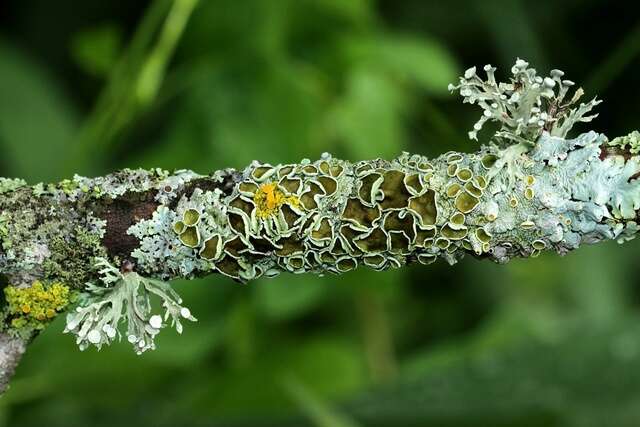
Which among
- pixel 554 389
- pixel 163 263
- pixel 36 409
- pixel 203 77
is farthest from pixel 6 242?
pixel 554 389

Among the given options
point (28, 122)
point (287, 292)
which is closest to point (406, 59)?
point (287, 292)

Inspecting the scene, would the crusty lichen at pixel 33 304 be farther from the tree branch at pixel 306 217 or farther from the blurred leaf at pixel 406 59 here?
the blurred leaf at pixel 406 59

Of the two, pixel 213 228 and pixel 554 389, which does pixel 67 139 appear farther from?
pixel 213 228

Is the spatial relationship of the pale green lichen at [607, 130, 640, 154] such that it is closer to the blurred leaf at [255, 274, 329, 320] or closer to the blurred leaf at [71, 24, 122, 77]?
the blurred leaf at [255, 274, 329, 320]

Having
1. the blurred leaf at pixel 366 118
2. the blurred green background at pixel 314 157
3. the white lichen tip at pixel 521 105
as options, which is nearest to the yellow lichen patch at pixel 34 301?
the white lichen tip at pixel 521 105

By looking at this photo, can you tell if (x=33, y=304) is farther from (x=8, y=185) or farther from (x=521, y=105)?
(x=521, y=105)

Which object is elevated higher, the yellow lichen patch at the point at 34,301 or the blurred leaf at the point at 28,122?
the blurred leaf at the point at 28,122
